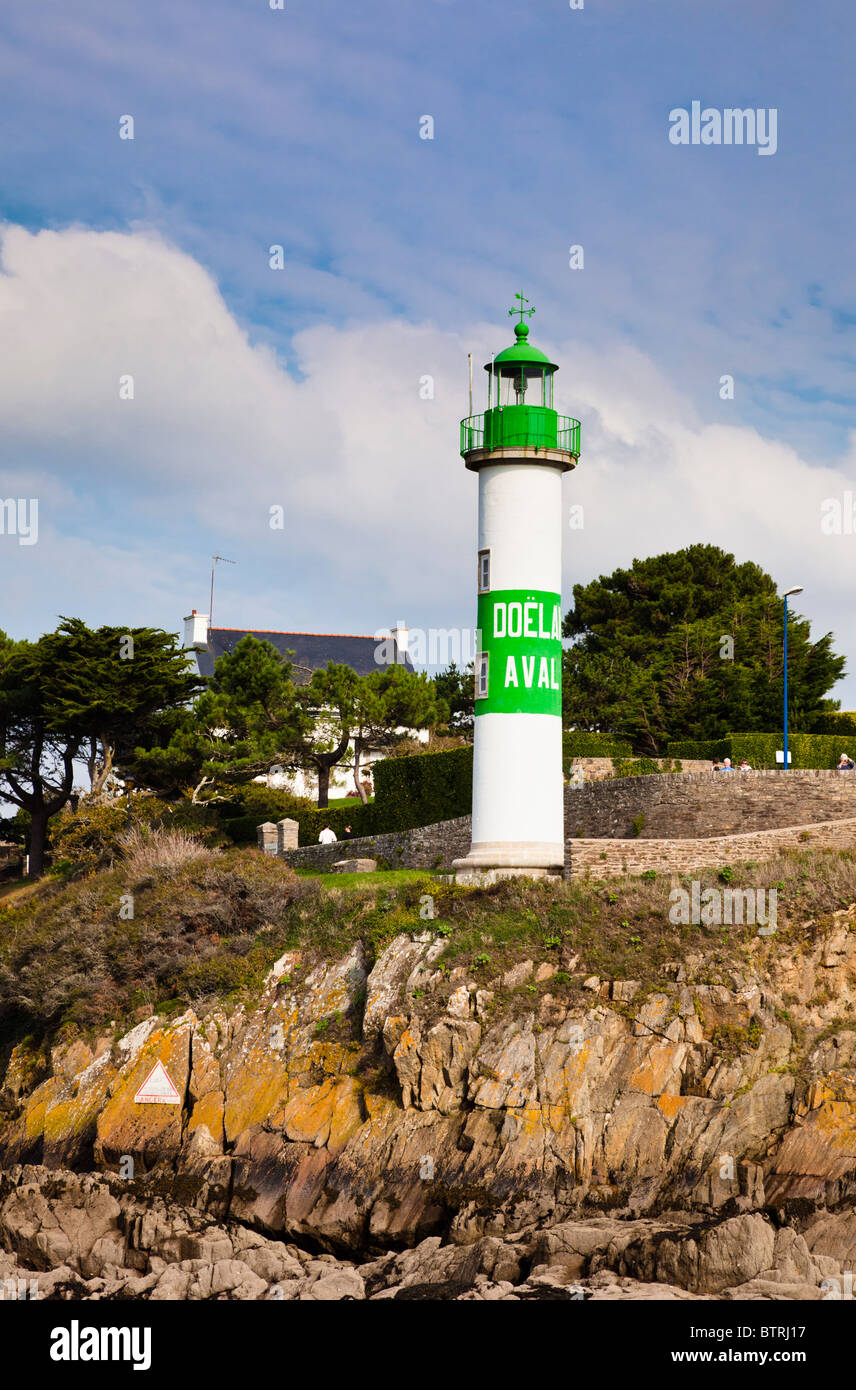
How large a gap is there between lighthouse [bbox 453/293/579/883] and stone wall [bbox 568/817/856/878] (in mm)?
931

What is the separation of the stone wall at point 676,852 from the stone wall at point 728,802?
8.36 feet

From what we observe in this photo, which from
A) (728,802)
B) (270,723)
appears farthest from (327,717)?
(728,802)

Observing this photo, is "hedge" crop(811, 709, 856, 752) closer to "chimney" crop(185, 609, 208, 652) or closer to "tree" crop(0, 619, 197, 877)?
"tree" crop(0, 619, 197, 877)

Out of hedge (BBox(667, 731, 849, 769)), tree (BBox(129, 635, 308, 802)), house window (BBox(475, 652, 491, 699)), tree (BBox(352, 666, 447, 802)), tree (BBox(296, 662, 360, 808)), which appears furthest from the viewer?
tree (BBox(352, 666, 447, 802))

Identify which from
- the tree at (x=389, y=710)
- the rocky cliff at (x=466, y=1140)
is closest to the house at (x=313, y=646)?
the tree at (x=389, y=710)

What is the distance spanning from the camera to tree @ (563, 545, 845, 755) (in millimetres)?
42812

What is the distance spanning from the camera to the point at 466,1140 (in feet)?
72.3

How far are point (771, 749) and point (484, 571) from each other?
407 inches

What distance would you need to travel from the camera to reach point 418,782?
119 feet

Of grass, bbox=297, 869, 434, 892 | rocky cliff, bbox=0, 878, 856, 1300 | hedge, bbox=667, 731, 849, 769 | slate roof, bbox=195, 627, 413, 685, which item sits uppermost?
slate roof, bbox=195, 627, 413, 685

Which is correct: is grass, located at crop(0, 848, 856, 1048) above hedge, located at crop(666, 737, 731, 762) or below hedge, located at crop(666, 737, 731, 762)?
below

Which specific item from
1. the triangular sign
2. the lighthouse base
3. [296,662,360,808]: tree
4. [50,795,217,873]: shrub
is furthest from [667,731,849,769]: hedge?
the triangular sign

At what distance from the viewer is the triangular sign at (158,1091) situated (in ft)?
80.6
